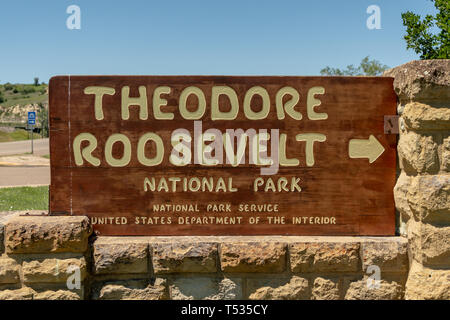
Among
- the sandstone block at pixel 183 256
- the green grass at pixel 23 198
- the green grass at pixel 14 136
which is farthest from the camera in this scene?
the green grass at pixel 14 136

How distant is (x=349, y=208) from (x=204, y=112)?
132 cm

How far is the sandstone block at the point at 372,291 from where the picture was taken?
9.84 ft

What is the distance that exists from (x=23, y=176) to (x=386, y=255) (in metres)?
13.4

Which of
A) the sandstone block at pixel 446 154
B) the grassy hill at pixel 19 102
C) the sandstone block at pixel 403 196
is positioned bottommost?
the sandstone block at pixel 403 196

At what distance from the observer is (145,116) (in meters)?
3.12

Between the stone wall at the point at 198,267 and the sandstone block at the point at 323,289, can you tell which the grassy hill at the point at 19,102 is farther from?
the sandstone block at the point at 323,289

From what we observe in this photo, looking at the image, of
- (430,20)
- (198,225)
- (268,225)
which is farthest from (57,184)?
(430,20)

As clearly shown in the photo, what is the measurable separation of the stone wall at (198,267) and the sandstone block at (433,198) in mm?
311

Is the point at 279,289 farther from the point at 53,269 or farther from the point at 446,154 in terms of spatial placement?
the point at 53,269

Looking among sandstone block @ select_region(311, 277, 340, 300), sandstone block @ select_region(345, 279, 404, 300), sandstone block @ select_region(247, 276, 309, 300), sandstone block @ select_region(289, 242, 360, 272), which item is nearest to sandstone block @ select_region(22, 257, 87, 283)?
sandstone block @ select_region(247, 276, 309, 300)

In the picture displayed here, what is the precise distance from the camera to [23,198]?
900cm

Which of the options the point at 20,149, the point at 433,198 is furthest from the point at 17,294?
the point at 20,149

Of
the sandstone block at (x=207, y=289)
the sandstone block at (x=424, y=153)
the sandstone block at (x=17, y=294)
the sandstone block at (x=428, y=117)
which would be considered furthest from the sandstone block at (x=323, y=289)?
the sandstone block at (x=17, y=294)

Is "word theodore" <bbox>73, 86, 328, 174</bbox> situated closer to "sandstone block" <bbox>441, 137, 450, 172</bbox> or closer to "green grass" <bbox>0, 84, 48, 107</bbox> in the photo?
"sandstone block" <bbox>441, 137, 450, 172</bbox>
